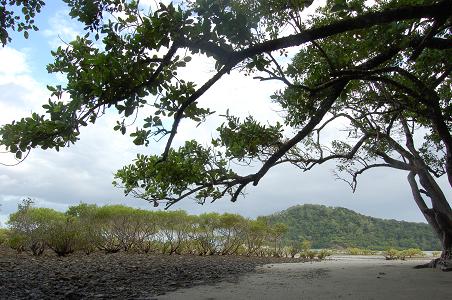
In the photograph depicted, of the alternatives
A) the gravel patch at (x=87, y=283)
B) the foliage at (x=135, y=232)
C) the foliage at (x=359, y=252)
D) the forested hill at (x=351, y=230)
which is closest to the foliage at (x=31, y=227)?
the foliage at (x=135, y=232)

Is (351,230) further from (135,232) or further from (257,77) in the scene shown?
(257,77)

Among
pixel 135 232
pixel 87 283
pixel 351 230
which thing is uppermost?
pixel 351 230

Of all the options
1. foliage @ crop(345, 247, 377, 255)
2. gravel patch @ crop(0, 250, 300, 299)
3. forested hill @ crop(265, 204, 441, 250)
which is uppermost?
forested hill @ crop(265, 204, 441, 250)

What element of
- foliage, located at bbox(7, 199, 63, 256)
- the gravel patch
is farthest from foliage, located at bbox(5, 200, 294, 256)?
the gravel patch

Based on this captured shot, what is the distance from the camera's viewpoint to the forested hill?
2733 centimetres

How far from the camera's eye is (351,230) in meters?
29.4

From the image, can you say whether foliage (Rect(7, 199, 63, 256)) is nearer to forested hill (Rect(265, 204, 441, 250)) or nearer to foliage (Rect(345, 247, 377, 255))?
forested hill (Rect(265, 204, 441, 250))

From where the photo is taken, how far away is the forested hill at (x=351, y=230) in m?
27.3

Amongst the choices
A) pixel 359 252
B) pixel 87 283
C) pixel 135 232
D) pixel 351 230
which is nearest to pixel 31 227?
pixel 135 232

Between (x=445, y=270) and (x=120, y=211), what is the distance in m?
10.8

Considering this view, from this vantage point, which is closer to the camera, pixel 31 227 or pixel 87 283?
pixel 87 283

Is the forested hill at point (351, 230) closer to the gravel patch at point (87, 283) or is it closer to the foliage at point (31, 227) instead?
the foliage at point (31, 227)

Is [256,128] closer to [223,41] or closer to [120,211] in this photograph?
[223,41]

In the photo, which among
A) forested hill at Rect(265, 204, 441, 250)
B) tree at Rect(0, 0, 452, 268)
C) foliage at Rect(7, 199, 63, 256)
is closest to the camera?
tree at Rect(0, 0, 452, 268)
